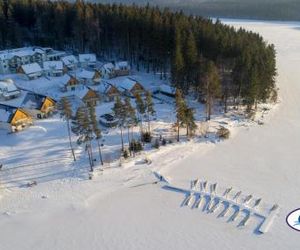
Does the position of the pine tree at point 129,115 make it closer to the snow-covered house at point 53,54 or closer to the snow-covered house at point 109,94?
the snow-covered house at point 109,94

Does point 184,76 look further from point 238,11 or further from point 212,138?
point 238,11

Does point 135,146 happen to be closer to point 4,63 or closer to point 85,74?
point 85,74

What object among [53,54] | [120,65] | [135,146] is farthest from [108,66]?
[135,146]

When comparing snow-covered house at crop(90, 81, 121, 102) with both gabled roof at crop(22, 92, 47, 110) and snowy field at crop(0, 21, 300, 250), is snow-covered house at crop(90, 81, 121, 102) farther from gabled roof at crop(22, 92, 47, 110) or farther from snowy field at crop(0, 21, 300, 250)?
snowy field at crop(0, 21, 300, 250)

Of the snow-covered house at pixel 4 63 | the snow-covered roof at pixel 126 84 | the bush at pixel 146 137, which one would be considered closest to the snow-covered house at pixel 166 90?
the snow-covered roof at pixel 126 84

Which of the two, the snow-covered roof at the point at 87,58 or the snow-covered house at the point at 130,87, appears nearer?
the snow-covered house at the point at 130,87

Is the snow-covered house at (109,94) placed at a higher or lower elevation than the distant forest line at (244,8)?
lower

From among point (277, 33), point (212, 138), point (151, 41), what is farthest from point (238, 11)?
point (212, 138)

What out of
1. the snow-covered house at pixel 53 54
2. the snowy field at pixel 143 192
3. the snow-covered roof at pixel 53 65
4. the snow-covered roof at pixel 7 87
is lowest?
the snowy field at pixel 143 192
